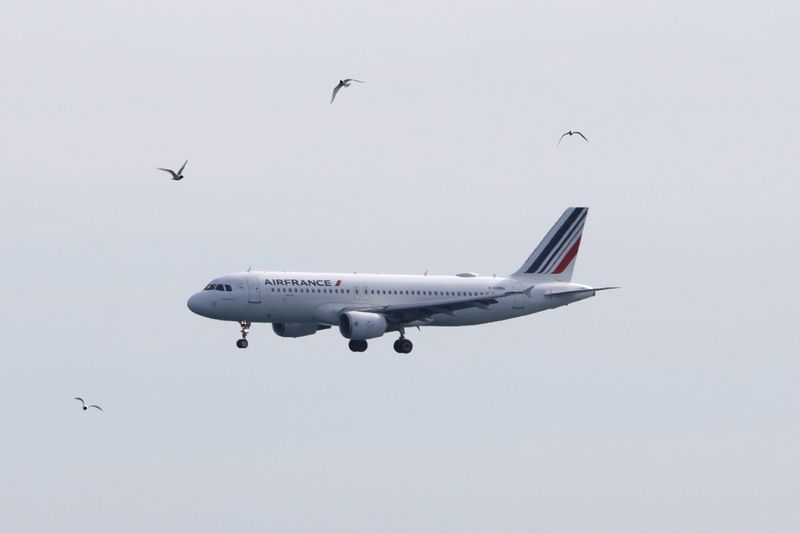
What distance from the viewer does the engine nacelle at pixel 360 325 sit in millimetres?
98750

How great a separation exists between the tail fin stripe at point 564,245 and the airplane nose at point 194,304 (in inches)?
1000

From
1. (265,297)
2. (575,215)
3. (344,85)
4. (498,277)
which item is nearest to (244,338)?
(265,297)

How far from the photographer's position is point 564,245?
114 metres

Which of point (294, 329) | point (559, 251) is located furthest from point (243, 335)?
point (559, 251)

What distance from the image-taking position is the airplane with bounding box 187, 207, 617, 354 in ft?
321

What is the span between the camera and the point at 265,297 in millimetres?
97562

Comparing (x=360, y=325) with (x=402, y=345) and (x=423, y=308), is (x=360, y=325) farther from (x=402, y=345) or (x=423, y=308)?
(x=402, y=345)

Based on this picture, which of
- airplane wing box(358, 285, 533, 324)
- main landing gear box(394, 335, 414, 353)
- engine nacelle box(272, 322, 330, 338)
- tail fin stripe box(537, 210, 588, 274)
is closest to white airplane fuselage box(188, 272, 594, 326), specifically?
airplane wing box(358, 285, 533, 324)

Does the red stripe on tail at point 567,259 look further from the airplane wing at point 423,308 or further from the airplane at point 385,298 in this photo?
the airplane wing at point 423,308

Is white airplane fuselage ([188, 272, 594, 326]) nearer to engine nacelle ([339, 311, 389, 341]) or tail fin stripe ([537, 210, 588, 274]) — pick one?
engine nacelle ([339, 311, 389, 341])

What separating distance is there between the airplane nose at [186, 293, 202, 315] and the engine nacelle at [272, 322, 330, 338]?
23.0ft

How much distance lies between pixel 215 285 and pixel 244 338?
420 centimetres

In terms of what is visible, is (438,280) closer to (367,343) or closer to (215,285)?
(367,343)

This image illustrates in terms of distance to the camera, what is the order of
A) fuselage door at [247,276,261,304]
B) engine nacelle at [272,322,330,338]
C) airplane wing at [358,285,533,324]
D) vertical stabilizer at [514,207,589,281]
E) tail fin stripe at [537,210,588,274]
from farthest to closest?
tail fin stripe at [537,210,588,274]
vertical stabilizer at [514,207,589,281]
engine nacelle at [272,322,330,338]
airplane wing at [358,285,533,324]
fuselage door at [247,276,261,304]
